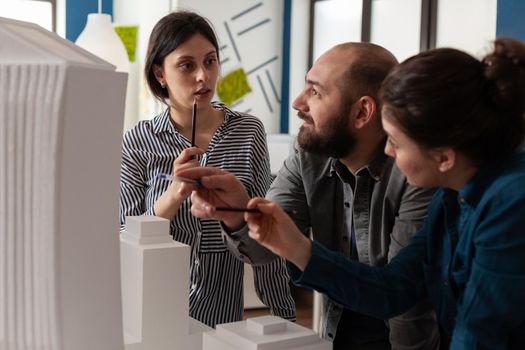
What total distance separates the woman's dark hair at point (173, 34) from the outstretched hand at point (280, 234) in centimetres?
74

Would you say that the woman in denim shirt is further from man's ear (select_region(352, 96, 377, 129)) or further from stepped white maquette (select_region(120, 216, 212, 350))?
man's ear (select_region(352, 96, 377, 129))

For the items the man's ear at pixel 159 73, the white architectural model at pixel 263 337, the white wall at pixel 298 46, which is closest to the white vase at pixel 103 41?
the white wall at pixel 298 46

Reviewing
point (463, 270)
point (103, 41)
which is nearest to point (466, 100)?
point (463, 270)

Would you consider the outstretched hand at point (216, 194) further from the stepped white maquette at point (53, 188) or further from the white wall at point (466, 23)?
the white wall at point (466, 23)

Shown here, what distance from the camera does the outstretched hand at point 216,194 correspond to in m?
1.14

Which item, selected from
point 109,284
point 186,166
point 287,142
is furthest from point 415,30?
point 109,284

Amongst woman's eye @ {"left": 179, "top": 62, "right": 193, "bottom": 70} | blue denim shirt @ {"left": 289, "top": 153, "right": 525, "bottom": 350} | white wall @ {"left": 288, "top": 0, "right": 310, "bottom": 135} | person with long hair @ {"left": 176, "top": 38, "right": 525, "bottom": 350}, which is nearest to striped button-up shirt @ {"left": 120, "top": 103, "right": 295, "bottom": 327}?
woman's eye @ {"left": 179, "top": 62, "right": 193, "bottom": 70}

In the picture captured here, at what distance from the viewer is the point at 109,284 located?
839 mm

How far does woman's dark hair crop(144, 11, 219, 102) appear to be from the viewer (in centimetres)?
164

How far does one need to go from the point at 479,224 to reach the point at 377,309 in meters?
0.25

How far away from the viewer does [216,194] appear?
4.01ft

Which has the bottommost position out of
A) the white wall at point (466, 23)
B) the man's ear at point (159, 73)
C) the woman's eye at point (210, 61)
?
the man's ear at point (159, 73)

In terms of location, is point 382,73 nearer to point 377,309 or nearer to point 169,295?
point 377,309

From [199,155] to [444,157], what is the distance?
0.79 metres
